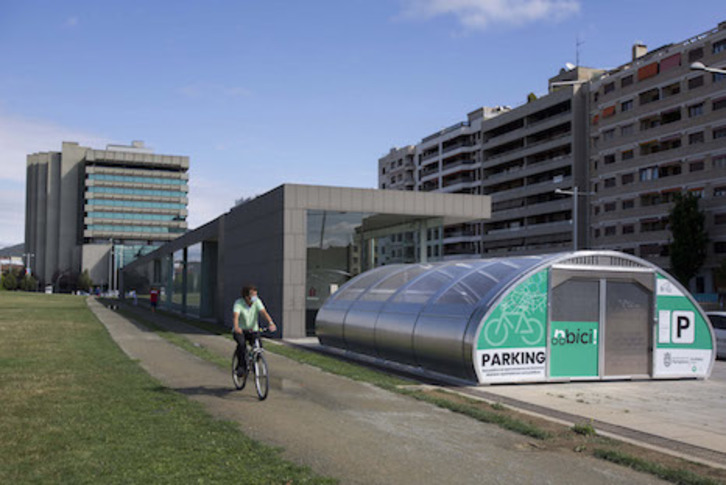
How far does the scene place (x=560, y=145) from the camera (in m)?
80.9

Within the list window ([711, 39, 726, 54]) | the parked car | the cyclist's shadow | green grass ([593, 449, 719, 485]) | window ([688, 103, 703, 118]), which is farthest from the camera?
window ([688, 103, 703, 118])

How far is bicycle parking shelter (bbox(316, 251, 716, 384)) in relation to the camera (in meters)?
14.1

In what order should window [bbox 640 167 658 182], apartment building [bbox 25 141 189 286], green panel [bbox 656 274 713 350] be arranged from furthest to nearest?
apartment building [bbox 25 141 189 286] < window [bbox 640 167 658 182] < green panel [bbox 656 274 713 350]

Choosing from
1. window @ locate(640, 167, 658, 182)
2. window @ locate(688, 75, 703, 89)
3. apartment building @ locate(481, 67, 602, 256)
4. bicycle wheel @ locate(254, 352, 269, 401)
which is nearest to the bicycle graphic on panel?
bicycle wheel @ locate(254, 352, 269, 401)

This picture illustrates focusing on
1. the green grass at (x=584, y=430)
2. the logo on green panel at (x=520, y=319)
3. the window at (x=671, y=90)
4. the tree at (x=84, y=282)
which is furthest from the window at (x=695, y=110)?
the tree at (x=84, y=282)

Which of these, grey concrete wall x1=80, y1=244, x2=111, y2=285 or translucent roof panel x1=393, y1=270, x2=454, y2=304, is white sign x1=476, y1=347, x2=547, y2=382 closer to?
translucent roof panel x1=393, y1=270, x2=454, y2=304

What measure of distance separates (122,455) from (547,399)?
7602mm

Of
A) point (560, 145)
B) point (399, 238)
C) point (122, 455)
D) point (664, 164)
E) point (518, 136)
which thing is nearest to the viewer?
point (122, 455)

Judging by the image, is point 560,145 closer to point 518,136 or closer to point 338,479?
point 518,136

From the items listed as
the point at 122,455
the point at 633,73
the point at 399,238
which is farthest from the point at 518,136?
the point at 122,455

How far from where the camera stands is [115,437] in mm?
8164

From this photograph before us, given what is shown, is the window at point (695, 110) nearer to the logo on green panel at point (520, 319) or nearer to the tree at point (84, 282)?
the logo on green panel at point (520, 319)

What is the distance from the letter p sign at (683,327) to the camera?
1584cm

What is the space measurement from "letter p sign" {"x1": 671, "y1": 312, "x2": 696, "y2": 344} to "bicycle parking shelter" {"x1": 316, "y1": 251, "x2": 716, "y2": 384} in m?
0.02
